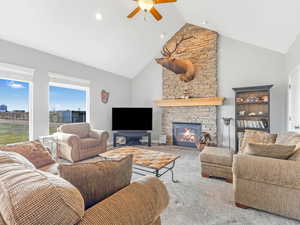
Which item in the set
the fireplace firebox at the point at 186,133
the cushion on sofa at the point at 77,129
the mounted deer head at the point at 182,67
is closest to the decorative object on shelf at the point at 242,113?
the fireplace firebox at the point at 186,133

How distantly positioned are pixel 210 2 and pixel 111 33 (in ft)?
7.70

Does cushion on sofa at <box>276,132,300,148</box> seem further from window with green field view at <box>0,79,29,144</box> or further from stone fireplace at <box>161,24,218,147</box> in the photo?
window with green field view at <box>0,79,29,144</box>

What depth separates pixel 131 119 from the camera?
17.0 feet

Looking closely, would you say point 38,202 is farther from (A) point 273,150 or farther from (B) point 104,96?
(B) point 104,96

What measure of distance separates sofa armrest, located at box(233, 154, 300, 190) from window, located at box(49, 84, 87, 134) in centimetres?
421

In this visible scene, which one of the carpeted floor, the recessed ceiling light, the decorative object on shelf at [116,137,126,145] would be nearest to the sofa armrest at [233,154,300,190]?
the carpeted floor

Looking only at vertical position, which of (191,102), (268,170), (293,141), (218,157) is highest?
(191,102)

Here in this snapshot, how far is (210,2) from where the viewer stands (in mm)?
3268

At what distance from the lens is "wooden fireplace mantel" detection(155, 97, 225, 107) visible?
4.55m

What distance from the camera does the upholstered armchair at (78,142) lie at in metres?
3.42

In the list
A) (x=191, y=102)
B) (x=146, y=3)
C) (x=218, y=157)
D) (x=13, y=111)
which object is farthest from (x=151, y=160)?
(x=13, y=111)

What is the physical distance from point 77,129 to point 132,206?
11.8 feet

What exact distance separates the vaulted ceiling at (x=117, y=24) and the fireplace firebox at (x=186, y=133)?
2.76 metres

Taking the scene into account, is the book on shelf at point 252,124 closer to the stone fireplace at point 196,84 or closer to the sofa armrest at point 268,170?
the stone fireplace at point 196,84
